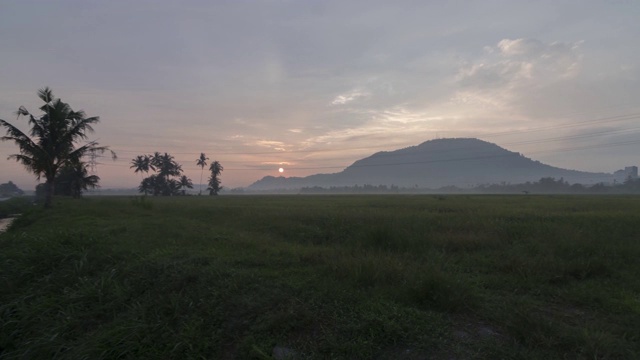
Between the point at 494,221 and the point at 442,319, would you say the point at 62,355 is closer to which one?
the point at 442,319

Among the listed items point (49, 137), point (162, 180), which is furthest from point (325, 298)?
point (162, 180)

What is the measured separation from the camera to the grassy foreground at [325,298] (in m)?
4.40

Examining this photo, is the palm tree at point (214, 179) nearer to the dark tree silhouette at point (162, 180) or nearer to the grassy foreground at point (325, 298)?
the dark tree silhouette at point (162, 180)

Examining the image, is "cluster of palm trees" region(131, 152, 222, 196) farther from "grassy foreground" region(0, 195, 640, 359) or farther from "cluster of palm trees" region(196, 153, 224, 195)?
"grassy foreground" region(0, 195, 640, 359)

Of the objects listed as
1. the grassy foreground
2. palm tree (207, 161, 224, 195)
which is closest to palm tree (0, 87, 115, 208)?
the grassy foreground

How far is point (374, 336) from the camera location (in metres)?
4.43

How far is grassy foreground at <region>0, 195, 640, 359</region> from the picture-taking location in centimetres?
440

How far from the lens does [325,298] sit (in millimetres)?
5332

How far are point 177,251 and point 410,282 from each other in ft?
16.3

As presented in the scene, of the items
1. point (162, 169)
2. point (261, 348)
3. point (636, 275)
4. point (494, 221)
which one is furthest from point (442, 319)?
point (162, 169)

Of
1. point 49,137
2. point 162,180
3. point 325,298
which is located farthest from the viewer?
point 162,180

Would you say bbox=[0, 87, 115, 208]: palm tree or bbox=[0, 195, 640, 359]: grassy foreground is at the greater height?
bbox=[0, 87, 115, 208]: palm tree

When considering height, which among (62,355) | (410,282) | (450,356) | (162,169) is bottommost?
(62,355)

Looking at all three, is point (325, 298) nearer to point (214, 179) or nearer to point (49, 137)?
point (49, 137)
